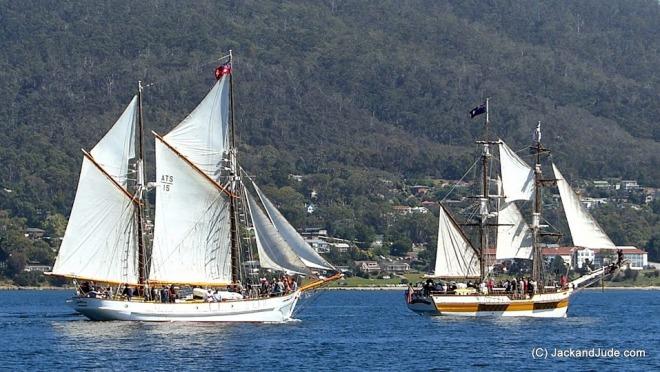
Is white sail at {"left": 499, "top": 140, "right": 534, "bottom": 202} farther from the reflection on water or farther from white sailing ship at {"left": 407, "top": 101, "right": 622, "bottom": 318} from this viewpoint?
the reflection on water

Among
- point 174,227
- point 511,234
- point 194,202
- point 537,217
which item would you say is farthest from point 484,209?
point 174,227

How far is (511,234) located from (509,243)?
681 millimetres

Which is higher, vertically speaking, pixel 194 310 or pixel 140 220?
pixel 140 220

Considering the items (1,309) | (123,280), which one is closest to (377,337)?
(123,280)

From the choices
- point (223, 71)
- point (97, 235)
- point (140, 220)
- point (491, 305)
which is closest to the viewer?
point (223, 71)

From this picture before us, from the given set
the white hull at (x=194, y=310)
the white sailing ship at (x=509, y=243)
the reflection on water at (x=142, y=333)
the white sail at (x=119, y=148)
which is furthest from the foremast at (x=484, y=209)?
the white sail at (x=119, y=148)

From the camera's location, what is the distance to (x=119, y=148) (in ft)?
325

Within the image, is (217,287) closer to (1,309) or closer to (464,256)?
(464,256)

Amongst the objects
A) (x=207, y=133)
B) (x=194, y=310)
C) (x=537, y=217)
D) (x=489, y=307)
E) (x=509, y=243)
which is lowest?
(x=194, y=310)

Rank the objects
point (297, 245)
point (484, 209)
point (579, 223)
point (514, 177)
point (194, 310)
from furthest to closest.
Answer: point (484, 209) → point (514, 177) → point (579, 223) → point (194, 310) → point (297, 245)

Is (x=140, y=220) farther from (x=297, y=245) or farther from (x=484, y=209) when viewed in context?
(x=484, y=209)

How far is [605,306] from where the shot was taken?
495ft

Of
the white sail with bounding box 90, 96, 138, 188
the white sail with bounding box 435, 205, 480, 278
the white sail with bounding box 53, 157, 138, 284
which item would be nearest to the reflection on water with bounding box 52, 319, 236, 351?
the white sail with bounding box 53, 157, 138, 284

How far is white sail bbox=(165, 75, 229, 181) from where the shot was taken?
96.9m
